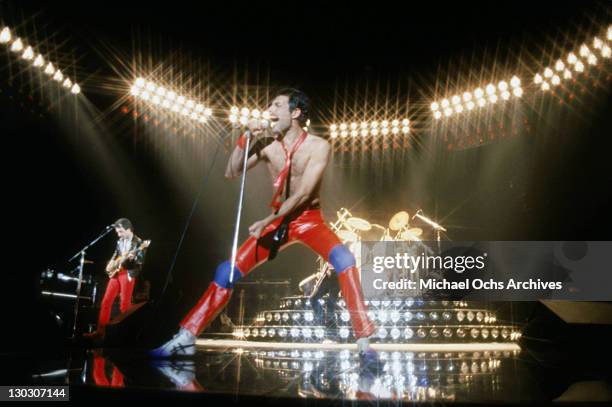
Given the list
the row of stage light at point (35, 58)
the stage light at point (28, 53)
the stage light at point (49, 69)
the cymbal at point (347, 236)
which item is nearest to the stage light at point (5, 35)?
the row of stage light at point (35, 58)

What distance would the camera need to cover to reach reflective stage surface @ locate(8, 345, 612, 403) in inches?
76.9

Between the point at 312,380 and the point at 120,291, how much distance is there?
17.1 ft

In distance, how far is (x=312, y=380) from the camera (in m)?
2.39

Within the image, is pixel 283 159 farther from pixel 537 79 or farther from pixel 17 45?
pixel 537 79

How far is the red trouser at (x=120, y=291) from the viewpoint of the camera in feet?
20.8

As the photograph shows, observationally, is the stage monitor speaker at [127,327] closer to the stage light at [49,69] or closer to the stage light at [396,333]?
the stage light at [396,333]

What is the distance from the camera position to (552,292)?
6.57 m

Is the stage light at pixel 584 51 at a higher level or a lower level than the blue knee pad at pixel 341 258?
higher

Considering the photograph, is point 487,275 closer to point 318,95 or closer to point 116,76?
point 318,95

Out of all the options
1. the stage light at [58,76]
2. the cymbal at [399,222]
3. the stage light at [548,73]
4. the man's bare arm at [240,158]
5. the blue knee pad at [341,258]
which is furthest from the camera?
the cymbal at [399,222]

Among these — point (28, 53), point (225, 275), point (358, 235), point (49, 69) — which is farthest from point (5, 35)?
point (358, 235)

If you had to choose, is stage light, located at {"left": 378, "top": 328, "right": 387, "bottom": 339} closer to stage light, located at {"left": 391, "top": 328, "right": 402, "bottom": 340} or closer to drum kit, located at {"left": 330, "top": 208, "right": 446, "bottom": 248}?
stage light, located at {"left": 391, "top": 328, "right": 402, "bottom": 340}

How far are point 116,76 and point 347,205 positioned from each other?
5708 millimetres
